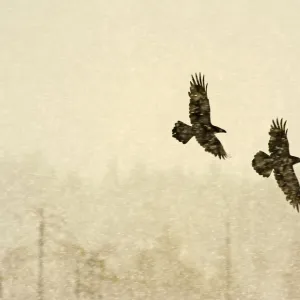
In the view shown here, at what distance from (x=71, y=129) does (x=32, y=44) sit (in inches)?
9.4

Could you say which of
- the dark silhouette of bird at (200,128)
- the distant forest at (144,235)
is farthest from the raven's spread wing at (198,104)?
the distant forest at (144,235)

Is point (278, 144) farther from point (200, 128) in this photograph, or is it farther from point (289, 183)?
point (200, 128)

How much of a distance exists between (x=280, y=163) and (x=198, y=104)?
257mm

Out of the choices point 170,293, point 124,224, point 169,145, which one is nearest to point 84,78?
point 169,145

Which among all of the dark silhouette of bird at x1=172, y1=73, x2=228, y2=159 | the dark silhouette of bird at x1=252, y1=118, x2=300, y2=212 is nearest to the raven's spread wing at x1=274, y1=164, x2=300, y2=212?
the dark silhouette of bird at x1=252, y1=118, x2=300, y2=212

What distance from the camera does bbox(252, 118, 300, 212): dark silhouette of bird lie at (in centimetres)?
134

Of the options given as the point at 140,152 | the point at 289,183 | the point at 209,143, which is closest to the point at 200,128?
the point at 209,143

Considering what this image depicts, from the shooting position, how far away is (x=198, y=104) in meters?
1.34

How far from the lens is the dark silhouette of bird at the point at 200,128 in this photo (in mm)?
1332

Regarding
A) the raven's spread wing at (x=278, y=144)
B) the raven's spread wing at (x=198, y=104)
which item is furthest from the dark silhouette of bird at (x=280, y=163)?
the raven's spread wing at (x=198, y=104)

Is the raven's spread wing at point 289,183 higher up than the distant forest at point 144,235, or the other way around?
the raven's spread wing at point 289,183

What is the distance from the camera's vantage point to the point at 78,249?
1273mm

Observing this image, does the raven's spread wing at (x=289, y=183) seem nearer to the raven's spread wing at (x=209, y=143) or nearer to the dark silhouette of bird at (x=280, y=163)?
the dark silhouette of bird at (x=280, y=163)

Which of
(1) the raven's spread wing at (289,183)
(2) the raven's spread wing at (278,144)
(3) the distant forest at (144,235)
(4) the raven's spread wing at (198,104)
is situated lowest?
(3) the distant forest at (144,235)
